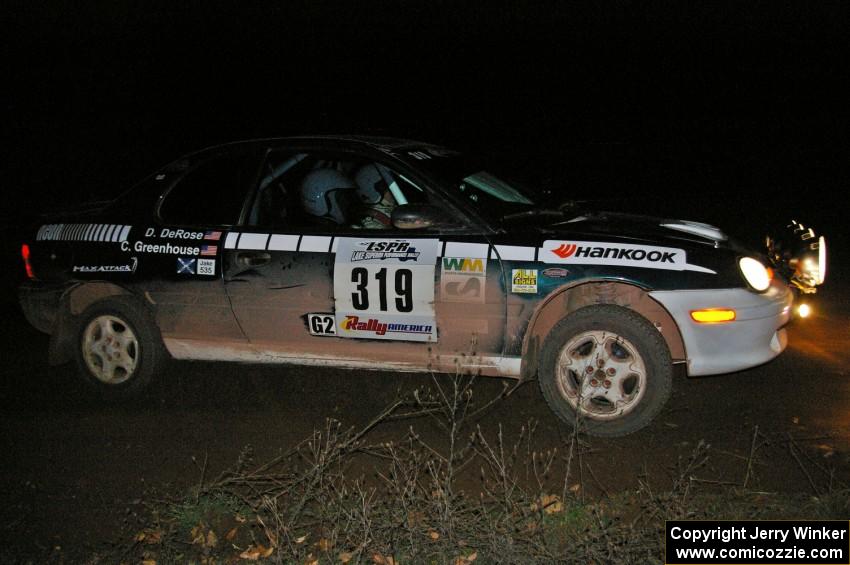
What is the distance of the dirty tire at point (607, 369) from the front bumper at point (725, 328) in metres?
0.16

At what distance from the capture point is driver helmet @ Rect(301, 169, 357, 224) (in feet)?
19.2

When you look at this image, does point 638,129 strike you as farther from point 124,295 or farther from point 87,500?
point 87,500

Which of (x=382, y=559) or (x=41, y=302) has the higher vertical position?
(x=41, y=302)

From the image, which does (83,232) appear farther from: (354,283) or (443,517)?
(443,517)

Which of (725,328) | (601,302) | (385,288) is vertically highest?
(385,288)

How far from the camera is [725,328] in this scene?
5.06 meters

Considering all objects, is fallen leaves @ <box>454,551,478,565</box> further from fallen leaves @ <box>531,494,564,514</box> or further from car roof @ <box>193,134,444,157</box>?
car roof @ <box>193,134,444,157</box>

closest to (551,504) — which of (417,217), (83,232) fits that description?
(417,217)

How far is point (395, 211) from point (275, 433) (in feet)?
4.94

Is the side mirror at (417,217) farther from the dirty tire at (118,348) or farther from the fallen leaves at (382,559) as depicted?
the fallen leaves at (382,559)

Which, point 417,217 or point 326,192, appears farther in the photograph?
point 326,192

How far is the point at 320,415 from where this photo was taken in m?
5.88

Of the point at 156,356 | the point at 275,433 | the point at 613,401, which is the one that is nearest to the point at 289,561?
the point at 275,433

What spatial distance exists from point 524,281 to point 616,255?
1.71 feet
